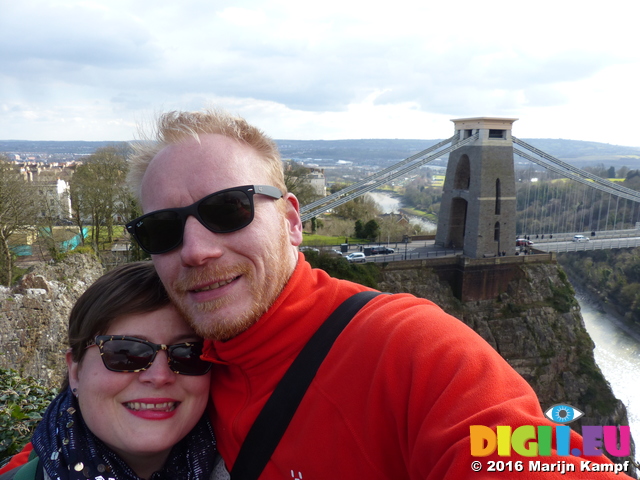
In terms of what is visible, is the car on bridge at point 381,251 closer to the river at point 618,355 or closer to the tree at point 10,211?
the river at point 618,355

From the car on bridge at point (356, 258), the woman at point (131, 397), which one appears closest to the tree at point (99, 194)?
the car on bridge at point (356, 258)

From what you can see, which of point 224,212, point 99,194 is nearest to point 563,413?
point 224,212

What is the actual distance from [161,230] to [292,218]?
17.2 inches

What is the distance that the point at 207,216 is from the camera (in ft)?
4.04

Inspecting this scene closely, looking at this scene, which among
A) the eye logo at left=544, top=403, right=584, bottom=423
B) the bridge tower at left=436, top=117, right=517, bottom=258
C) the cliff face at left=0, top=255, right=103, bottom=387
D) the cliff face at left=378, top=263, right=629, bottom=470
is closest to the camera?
the eye logo at left=544, top=403, right=584, bottom=423

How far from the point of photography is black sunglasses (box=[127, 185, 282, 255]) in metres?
1.22

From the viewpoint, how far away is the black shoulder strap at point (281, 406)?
112 centimetres

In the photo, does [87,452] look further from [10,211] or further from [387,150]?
[387,150]

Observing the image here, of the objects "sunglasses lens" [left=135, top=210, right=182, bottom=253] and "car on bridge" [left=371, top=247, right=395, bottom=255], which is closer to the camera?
"sunglasses lens" [left=135, top=210, right=182, bottom=253]

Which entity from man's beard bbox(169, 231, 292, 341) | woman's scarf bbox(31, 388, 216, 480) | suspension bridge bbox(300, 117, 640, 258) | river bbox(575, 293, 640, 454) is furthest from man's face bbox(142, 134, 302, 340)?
river bbox(575, 293, 640, 454)

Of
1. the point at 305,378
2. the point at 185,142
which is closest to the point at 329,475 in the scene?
the point at 305,378

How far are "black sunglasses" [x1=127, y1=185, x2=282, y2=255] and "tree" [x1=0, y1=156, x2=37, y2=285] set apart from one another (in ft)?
34.9

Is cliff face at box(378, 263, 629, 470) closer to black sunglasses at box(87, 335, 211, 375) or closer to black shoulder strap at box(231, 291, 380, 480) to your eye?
black sunglasses at box(87, 335, 211, 375)

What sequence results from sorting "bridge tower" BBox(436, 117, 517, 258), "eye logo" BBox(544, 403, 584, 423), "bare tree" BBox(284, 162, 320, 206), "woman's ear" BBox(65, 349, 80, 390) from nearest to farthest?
1. "woman's ear" BBox(65, 349, 80, 390)
2. "eye logo" BBox(544, 403, 584, 423)
3. "bridge tower" BBox(436, 117, 517, 258)
4. "bare tree" BBox(284, 162, 320, 206)
